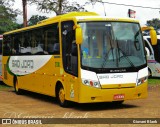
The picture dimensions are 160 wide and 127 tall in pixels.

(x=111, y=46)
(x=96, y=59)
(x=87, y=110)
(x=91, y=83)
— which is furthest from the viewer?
(x=87, y=110)

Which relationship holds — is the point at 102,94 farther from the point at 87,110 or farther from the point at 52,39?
the point at 52,39

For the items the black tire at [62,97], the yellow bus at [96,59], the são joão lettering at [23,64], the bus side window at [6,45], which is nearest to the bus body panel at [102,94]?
the yellow bus at [96,59]

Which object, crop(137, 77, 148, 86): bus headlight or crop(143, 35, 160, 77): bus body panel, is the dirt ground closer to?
crop(137, 77, 148, 86): bus headlight

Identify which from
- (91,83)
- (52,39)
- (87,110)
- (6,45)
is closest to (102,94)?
(91,83)

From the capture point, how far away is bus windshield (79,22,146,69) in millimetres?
13672

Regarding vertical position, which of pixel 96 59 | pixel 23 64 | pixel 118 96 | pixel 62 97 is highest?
pixel 96 59

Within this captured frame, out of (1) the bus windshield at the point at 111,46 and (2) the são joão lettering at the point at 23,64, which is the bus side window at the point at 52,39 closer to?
(1) the bus windshield at the point at 111,46

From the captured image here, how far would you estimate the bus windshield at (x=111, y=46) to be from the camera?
44.9 ft

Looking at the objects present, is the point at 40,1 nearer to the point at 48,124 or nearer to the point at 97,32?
the point at 97,32

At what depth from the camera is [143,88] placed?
47.1ft

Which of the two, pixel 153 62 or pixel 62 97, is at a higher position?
pixel 153 62

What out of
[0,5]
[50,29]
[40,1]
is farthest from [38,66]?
[0,5]

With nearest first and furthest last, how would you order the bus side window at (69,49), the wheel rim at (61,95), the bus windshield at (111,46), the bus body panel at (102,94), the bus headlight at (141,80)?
the bus body panel at (102,94), the bus windshield at (111,46), the bus side window at (69,49), the bus headlight at (141,80), the wheel rim at (61,95)

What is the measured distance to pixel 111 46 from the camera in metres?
13.9
